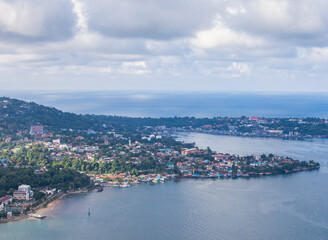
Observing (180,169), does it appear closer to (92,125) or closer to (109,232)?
(109,232)

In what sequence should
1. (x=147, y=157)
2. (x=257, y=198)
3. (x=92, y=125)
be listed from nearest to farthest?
(x=257, y=198) → (x=147, y=157) → (x=92, y=125)

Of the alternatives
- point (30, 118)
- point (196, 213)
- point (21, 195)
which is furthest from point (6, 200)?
point (30, 118)

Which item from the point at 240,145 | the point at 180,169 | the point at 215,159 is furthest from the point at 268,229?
the point at 240,145

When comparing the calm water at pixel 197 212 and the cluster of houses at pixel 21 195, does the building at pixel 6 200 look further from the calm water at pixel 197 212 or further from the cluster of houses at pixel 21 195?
the calm water at pixel 197 212

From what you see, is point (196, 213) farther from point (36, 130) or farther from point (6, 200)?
point (36, 130)

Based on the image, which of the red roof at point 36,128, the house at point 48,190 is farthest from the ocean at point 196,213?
the red roof at point 36,128

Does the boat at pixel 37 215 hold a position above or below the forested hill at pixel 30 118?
below

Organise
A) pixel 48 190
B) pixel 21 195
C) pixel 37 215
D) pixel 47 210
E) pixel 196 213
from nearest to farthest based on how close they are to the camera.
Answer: pixel 37 215
pixel 196 213
pixel 47 210
pixel 21 195
pixel 48 190
